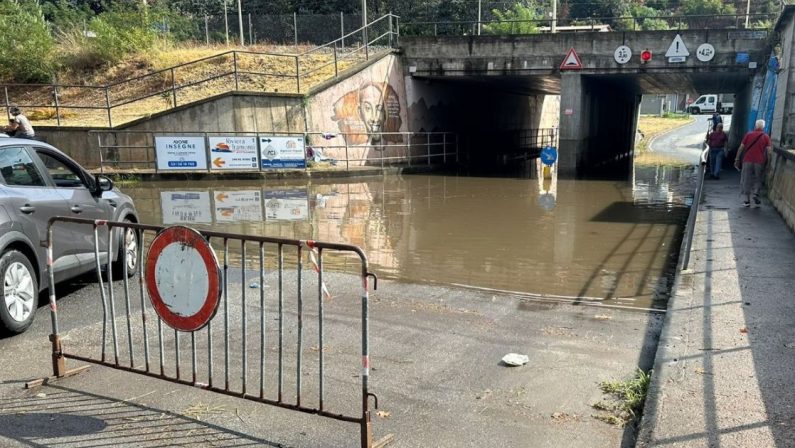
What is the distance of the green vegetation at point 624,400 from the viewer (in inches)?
161

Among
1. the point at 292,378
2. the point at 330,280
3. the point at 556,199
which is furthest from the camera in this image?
the point at 556,199

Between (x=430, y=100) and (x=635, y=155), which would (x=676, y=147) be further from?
(x=430, y=100)

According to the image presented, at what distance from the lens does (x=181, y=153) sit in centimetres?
2102

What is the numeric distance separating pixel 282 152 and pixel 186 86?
574cm

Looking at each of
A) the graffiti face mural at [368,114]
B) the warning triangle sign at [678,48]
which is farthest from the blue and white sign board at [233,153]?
the warning triangle sign at [678,48]

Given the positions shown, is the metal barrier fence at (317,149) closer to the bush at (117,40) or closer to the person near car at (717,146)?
the bush at (117,40)

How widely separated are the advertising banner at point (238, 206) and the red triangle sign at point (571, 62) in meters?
12.6

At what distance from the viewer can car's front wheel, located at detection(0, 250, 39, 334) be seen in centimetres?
543

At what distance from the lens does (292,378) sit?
474 cm

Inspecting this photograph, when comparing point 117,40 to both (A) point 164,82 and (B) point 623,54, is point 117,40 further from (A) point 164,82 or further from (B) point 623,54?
(B) point 623,54

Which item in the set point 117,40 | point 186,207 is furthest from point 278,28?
point 186,207

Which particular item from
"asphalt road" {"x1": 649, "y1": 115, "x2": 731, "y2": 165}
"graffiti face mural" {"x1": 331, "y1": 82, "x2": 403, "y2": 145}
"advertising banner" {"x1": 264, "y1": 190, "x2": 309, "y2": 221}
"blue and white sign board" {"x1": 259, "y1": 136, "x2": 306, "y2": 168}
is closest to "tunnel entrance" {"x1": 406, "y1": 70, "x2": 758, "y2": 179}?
"graffiti face mural" {"x1": 331, "y1": 82, "x2": 403, "y2": 145}

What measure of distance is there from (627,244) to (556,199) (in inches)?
235

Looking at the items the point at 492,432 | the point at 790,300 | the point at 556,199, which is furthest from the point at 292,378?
the point at 556,199
